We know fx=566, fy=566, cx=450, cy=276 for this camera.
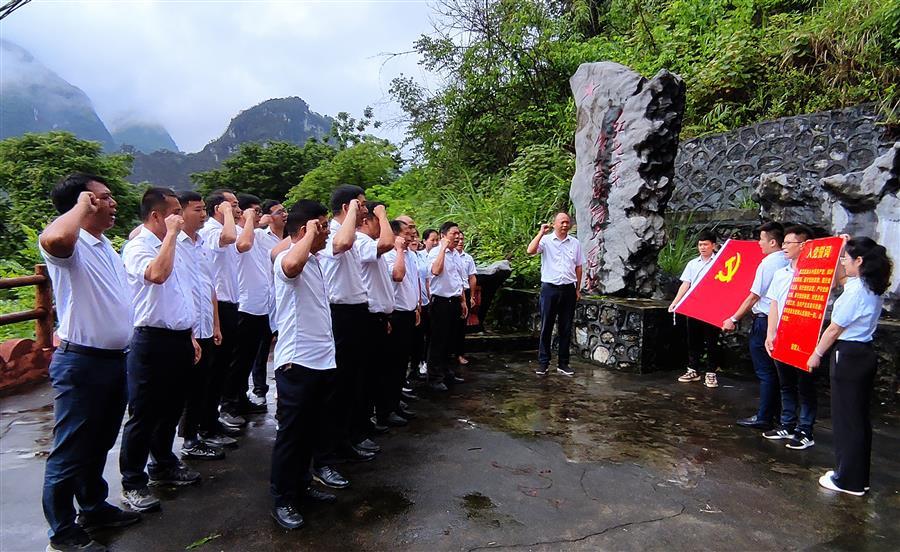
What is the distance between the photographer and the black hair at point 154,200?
3.25m

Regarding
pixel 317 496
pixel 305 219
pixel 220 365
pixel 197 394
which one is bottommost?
pixel 317 496

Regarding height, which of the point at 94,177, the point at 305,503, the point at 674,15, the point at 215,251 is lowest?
the point at 305,503

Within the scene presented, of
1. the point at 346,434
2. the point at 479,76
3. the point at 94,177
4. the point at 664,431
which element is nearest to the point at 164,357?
the point at 94,177

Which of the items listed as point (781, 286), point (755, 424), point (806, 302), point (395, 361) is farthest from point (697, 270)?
point (395, 361)

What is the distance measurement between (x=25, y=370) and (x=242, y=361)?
3075mm

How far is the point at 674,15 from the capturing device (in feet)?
38.9

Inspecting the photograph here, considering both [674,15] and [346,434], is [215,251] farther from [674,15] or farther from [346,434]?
[674,15]

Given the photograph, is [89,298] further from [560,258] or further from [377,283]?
[560,258]

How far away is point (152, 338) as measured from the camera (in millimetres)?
3186

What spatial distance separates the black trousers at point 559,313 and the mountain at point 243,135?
41.0m

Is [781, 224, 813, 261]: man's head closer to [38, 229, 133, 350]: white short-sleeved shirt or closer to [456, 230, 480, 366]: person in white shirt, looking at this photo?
[456, 230, 480, 366]: person in white shirt

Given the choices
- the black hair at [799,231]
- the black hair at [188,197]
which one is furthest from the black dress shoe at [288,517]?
the black hair at [799,231]

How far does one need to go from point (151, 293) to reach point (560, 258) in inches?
167

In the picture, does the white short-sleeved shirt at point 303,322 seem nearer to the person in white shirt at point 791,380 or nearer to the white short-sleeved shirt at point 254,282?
the white short-sleeved shirt at point 254,282
